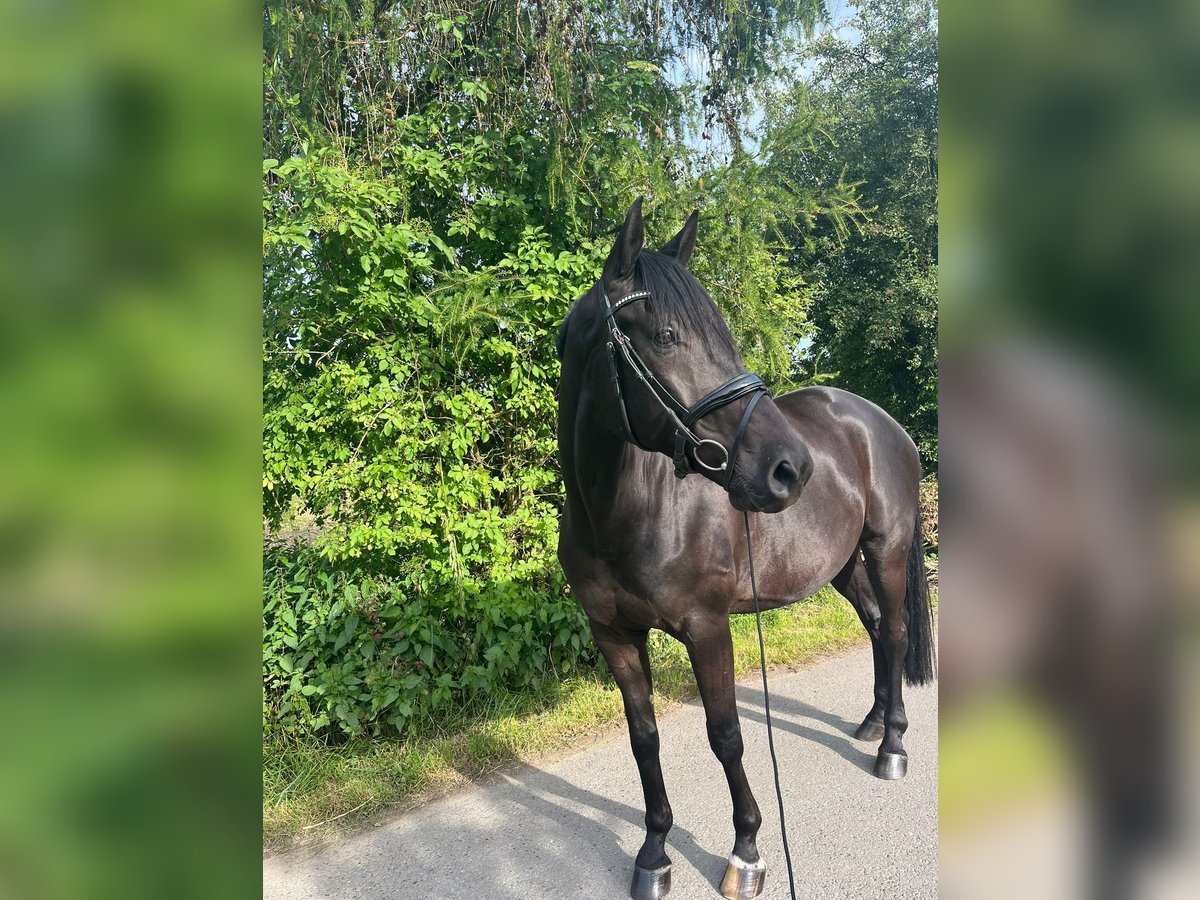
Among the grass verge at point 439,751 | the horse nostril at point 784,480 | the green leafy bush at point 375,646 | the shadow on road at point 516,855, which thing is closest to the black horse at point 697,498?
the horse nostril at point 784,480

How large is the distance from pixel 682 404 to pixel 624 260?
0.46 m

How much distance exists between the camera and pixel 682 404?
6.20 feet

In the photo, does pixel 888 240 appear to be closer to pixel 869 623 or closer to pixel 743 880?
pixel 869 623

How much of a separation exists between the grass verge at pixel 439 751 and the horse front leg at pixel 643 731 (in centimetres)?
110

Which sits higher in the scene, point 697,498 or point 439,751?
point 697,498

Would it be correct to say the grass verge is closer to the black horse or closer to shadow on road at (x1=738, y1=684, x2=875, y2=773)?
shadow on road at (x1=738, y1=684, x2=875, y2=773)

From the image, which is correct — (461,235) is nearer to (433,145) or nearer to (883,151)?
(433,145)

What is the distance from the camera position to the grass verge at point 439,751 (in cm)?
301

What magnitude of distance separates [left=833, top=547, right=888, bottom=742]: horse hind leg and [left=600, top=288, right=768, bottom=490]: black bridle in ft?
7.00

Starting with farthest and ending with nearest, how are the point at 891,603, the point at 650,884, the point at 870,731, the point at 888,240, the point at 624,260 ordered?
the point at 888,240
the point at 870,731
the point at 891,603
the point at 650,884
the point at 624,260

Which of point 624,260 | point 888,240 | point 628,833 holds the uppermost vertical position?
point 888,240

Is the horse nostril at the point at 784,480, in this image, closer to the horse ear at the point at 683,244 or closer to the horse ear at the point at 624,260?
the horse ear at the point at 624,260
